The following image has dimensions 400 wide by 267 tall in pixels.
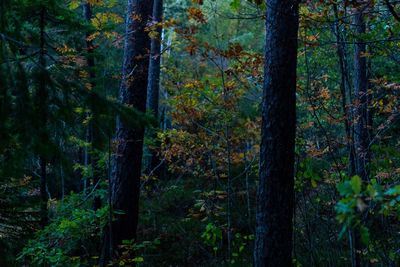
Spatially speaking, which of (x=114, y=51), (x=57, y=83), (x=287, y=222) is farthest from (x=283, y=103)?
(x=114, y=51)

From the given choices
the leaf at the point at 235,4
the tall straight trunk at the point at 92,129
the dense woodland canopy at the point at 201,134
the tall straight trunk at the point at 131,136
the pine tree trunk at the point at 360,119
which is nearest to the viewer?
the dense woodland canopy at the point at 201,134

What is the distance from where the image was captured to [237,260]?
26.6ft

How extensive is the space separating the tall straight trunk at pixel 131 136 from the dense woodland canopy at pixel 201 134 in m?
0.02

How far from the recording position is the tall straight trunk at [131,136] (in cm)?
696

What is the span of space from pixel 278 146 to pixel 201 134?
4.32 meters

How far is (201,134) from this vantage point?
28.8 ft

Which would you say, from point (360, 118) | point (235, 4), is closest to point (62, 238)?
point (235, 4)

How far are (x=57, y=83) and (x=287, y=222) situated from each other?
2.83 m

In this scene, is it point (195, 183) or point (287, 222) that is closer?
point (287, 222)

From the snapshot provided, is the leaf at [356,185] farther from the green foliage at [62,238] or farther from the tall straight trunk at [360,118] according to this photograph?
the green foliage at [62,238]

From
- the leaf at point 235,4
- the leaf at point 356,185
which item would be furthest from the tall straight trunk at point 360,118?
the leaf at point 356,185

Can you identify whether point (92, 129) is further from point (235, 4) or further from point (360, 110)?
point (360, 110)

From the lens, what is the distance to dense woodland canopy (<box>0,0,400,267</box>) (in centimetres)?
286

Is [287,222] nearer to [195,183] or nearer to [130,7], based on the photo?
[130,7]
